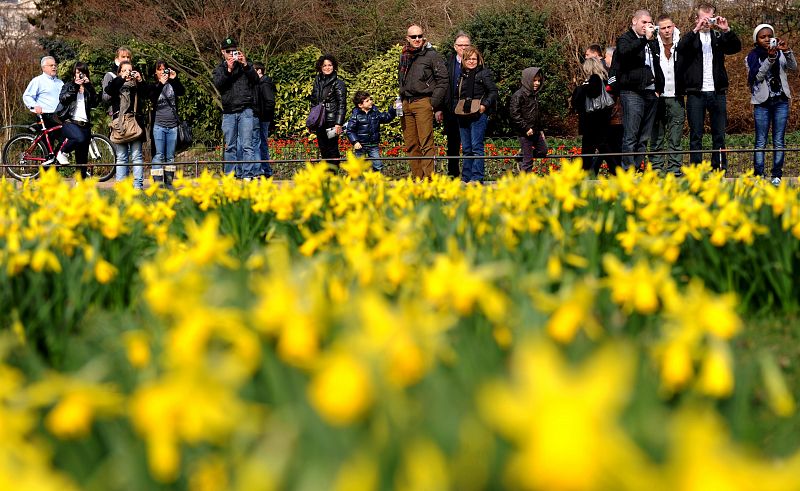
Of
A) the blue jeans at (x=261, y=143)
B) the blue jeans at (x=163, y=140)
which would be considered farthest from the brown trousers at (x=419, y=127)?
the blue jeans at (x=163, y=140)

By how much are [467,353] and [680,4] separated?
62.6ft

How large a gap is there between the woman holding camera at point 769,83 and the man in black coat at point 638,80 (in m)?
1.00

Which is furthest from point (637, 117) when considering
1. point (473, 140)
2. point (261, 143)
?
point (261, 143)

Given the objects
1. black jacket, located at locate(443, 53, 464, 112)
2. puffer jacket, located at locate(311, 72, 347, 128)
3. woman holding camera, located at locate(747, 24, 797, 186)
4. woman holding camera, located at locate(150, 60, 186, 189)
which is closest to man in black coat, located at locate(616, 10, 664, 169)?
woman holding camera, located at locate(747, 24, 797, 186)

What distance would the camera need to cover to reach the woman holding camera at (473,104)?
9633mm

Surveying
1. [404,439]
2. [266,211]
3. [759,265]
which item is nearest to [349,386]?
[404,439]

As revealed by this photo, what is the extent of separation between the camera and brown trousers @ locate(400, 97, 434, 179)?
9.77 m

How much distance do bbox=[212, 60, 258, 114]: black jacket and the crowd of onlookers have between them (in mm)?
10

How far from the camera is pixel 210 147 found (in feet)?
61.0

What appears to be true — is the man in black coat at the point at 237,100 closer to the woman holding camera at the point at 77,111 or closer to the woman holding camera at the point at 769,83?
the woman holding camera at the point at 77,111

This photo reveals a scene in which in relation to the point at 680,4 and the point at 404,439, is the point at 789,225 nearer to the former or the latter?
the point at 404,439

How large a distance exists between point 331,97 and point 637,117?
328cm

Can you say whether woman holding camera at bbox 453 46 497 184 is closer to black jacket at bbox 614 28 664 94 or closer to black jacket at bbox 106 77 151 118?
black jacket at bbox 614 28 664 94

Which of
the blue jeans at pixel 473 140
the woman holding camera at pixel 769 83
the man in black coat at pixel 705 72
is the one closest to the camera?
the man in black coat at pixel 705 72
